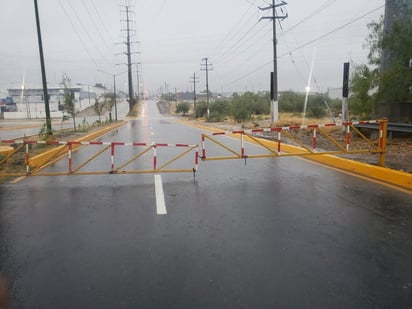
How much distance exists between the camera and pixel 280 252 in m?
4.06

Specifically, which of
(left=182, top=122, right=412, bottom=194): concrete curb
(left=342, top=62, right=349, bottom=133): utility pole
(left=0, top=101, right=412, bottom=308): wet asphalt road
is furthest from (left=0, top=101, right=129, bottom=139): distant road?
(left=342, top=62, right=349, bottom=133): utility pole

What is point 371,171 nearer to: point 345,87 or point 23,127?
point 345,87

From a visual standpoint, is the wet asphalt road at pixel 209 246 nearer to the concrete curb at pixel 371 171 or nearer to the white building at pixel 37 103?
the concrete curb at pixel 371 171

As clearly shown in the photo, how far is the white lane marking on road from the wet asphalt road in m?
0.10

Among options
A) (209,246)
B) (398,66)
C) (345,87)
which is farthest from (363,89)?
(209,246)

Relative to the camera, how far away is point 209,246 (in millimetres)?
4234

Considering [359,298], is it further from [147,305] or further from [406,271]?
[147,305]

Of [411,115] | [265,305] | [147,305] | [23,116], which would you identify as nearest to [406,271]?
[265,305]

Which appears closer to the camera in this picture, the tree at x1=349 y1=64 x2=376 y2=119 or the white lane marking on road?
the white lane marking on road

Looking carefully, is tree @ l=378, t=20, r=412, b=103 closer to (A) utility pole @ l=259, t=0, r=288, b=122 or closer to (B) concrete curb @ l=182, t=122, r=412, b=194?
(B) concrete curb @ l=182, t=122, r=412, b=194

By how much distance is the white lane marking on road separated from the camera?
573 centimetres

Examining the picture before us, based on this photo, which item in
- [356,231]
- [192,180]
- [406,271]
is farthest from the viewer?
[192,180]

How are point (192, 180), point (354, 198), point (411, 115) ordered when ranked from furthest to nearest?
point (411, 115) → point (192, 180) → point (354, 198)

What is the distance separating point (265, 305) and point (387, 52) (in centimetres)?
1528
